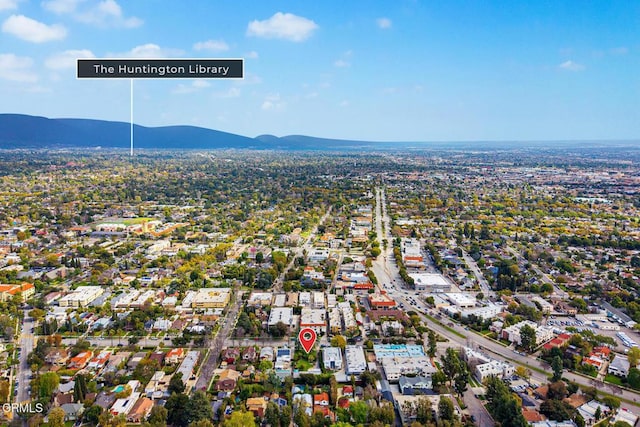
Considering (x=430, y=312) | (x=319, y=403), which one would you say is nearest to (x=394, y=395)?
(x=319, y=403)

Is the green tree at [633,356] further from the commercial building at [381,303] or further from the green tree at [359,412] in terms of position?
the green tree at [359,412]

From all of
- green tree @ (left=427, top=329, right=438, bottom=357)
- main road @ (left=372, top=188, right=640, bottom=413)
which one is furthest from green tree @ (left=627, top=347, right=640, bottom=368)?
green tree @ (left=427, top=329, right=438, bottom=357)

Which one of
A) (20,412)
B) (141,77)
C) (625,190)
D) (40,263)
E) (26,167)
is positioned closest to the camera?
(141,77)

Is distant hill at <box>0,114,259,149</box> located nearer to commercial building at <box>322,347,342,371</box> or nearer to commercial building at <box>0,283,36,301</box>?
commercial building at <box>0,283,36,301</box>

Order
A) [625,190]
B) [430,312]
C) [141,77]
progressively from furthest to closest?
1. [625,190]
2. [430,312]
3. [141,77]

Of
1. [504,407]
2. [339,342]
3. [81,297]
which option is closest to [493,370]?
[504,407]

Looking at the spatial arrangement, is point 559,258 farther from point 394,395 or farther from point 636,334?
point 394,395
